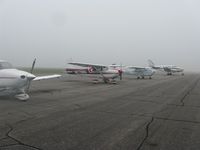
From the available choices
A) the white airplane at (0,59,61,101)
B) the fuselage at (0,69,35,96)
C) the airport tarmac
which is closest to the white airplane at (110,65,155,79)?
the white airplane at (0,59,61,101)

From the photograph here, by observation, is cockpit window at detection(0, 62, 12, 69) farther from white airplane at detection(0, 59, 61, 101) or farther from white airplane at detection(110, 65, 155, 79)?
white airplane at detection(110, 65, 155, 79)

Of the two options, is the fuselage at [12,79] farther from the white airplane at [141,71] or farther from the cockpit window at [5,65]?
the white airplane at [141,71]

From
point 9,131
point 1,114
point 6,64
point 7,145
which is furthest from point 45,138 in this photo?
point 6,64

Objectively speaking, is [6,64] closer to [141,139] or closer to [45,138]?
[45,138]

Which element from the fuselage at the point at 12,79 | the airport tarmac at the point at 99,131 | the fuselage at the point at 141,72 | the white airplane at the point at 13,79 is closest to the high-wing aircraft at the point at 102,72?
the fuselage at the point at 141,72

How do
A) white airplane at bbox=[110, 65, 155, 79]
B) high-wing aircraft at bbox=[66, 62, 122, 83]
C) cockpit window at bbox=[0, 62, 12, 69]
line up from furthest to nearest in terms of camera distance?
white airplane at bbox=[110, 65, 155, 79] < high-wing aircraft at bbox=[66, 62, 122, 83] < cockpit window at bbox=[0, 62, 12, 69]

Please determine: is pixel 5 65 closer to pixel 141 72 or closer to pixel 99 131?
pixel 99 131

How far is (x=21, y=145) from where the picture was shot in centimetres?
465

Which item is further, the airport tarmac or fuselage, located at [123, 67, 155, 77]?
fuselage, located at [123, 67, 155, 77]

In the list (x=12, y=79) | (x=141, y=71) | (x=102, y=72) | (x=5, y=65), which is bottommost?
(x=141, y=71)

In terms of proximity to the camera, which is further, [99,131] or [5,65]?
[5,65]

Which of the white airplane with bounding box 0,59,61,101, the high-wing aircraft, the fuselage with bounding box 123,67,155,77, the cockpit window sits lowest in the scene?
the fuselage with bounding box 123,67,155,77

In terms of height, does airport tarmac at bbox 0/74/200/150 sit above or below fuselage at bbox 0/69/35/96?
below

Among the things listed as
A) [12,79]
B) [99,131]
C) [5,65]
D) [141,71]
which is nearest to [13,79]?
[12,79]
